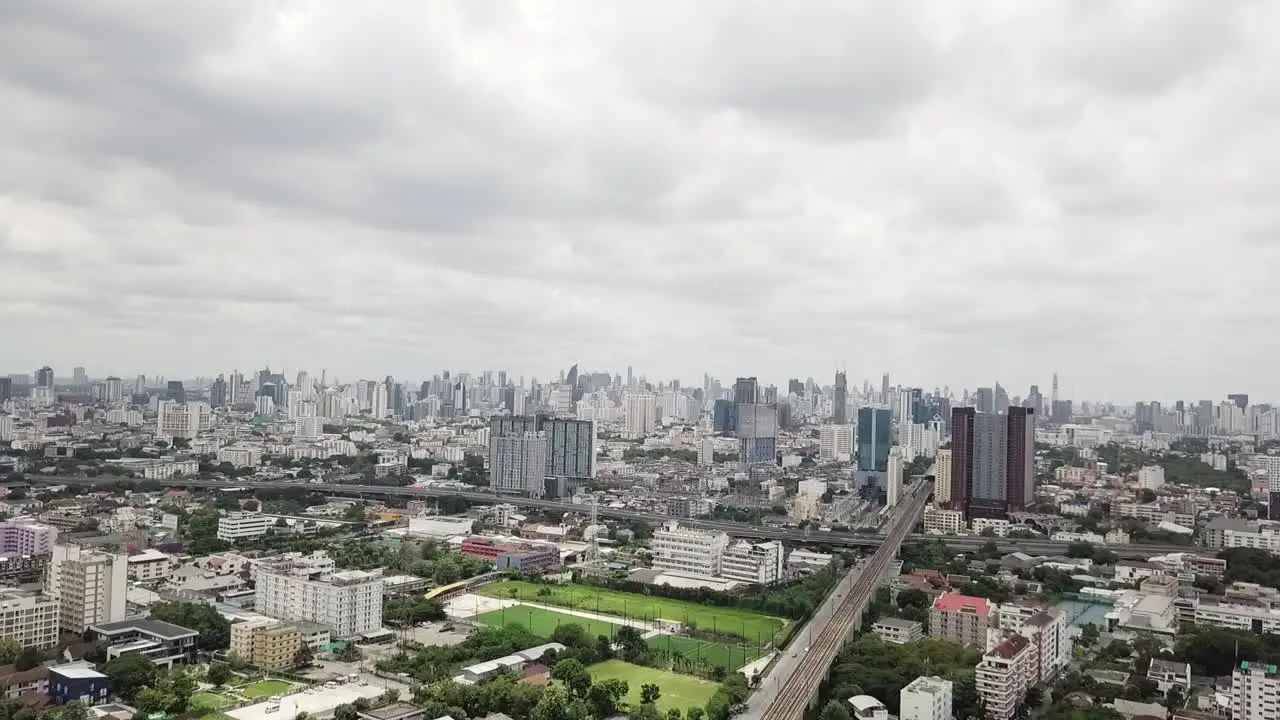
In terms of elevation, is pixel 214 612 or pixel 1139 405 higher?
pixel 1139 405

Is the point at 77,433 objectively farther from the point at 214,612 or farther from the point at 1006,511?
the point at 1006,511

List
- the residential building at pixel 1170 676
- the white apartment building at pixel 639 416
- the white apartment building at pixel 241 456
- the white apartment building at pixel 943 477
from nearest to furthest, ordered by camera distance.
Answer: the residential building at pixel 1170 676 → the white apartment building at pixel 943 477 → the white apartment building at pixel 241 456 → the white apartment building at pixel 639 416

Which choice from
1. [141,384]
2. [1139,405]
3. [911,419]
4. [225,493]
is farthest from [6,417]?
[1139,405]

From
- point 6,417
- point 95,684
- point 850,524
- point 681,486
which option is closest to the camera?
point 95,684

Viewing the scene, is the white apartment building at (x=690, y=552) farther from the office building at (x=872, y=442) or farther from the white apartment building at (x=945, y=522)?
the office building at (x=872, y=442)

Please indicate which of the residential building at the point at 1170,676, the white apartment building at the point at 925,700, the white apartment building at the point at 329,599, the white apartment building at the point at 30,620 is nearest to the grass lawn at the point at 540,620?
the white apartment building at the point at 329,599

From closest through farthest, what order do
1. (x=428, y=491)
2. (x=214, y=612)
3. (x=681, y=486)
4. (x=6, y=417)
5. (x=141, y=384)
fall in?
(x=214, y=612) < (x=428, y=491) < (x=681, y=486) < (x=6, y=417) < (x=141, y=384)

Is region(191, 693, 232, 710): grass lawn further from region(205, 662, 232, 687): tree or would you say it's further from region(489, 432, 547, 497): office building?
region(489, 432, 547, 497): office building

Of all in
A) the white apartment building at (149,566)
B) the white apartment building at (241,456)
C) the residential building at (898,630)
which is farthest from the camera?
the white apartment building at (241,456)
